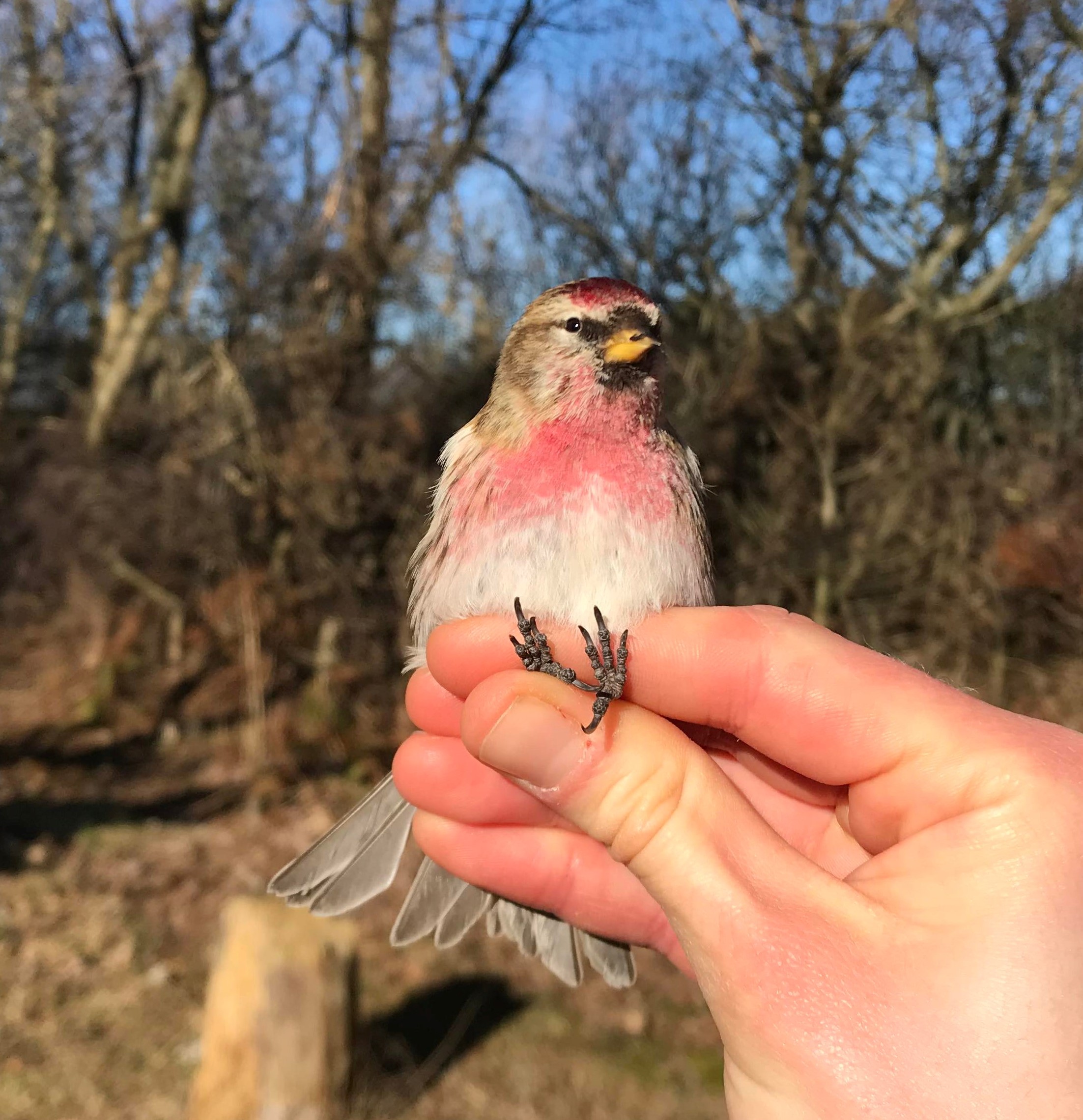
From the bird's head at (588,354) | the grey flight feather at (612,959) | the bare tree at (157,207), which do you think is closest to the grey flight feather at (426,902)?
the grey flight feather at (612,959)

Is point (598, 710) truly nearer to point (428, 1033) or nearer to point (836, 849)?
point (836, 849)

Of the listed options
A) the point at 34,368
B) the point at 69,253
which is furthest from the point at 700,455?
the point at 34,368

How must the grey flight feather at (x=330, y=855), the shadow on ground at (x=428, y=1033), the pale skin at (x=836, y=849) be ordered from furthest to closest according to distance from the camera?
the shadow on ground at (x=428, y=1033)
the grey flight feather at (x=330, y=855)
the pale skin at (x=836, y=849)

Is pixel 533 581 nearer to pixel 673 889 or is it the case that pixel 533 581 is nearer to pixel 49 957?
pixel 673 889

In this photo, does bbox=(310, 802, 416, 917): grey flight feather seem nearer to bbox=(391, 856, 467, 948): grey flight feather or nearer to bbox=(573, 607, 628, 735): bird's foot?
bbox=(391, 856, 467, 948): grey flight feather

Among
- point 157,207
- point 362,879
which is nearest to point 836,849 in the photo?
point 362,879

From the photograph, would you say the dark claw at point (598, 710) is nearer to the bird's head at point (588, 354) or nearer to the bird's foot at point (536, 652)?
the bird's foot at point (536, 652)

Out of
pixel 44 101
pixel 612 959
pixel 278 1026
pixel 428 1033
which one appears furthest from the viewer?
pixel 44 101

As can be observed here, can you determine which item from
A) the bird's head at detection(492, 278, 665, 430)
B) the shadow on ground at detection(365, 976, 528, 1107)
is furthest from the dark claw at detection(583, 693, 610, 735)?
the shadow on ground at detection(365, 976, 528, 1107)
